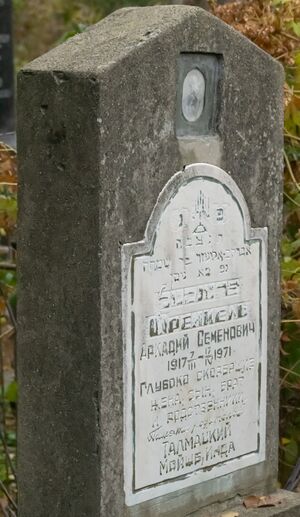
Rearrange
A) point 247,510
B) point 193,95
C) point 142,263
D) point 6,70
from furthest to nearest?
point 6,70, point 247,510, point 193,95, point 142,263

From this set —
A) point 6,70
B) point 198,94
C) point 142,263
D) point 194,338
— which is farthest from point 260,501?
point 6,70

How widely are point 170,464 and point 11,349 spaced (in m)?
2.80

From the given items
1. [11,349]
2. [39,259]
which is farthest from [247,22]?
[11,349]

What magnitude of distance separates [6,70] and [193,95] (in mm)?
2430

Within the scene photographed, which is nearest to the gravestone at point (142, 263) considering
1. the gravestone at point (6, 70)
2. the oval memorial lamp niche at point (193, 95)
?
the oval memorial lamp niche at point (193, 95)

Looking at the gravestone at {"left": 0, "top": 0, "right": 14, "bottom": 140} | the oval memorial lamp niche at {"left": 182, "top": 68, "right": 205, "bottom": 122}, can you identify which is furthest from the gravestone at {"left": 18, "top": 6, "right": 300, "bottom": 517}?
the gravestone at {"left": 0, "top": 0, "right": 14, "bottom": 140}

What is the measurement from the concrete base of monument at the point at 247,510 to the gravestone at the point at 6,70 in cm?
240

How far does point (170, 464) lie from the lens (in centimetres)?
354

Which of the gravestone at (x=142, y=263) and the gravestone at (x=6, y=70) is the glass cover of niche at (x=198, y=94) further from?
the gravestone at (x=6, y=70)

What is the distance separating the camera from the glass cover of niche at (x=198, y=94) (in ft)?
11.6

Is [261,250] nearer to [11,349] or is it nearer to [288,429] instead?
[288,429]

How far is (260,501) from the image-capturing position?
12.6ft

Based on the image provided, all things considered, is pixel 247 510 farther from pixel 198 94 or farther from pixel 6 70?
pixel 6 70

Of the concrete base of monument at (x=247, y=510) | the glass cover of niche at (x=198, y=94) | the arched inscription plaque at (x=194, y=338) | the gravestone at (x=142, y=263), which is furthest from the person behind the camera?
the concrete base of monument at (x=247, y=510)
